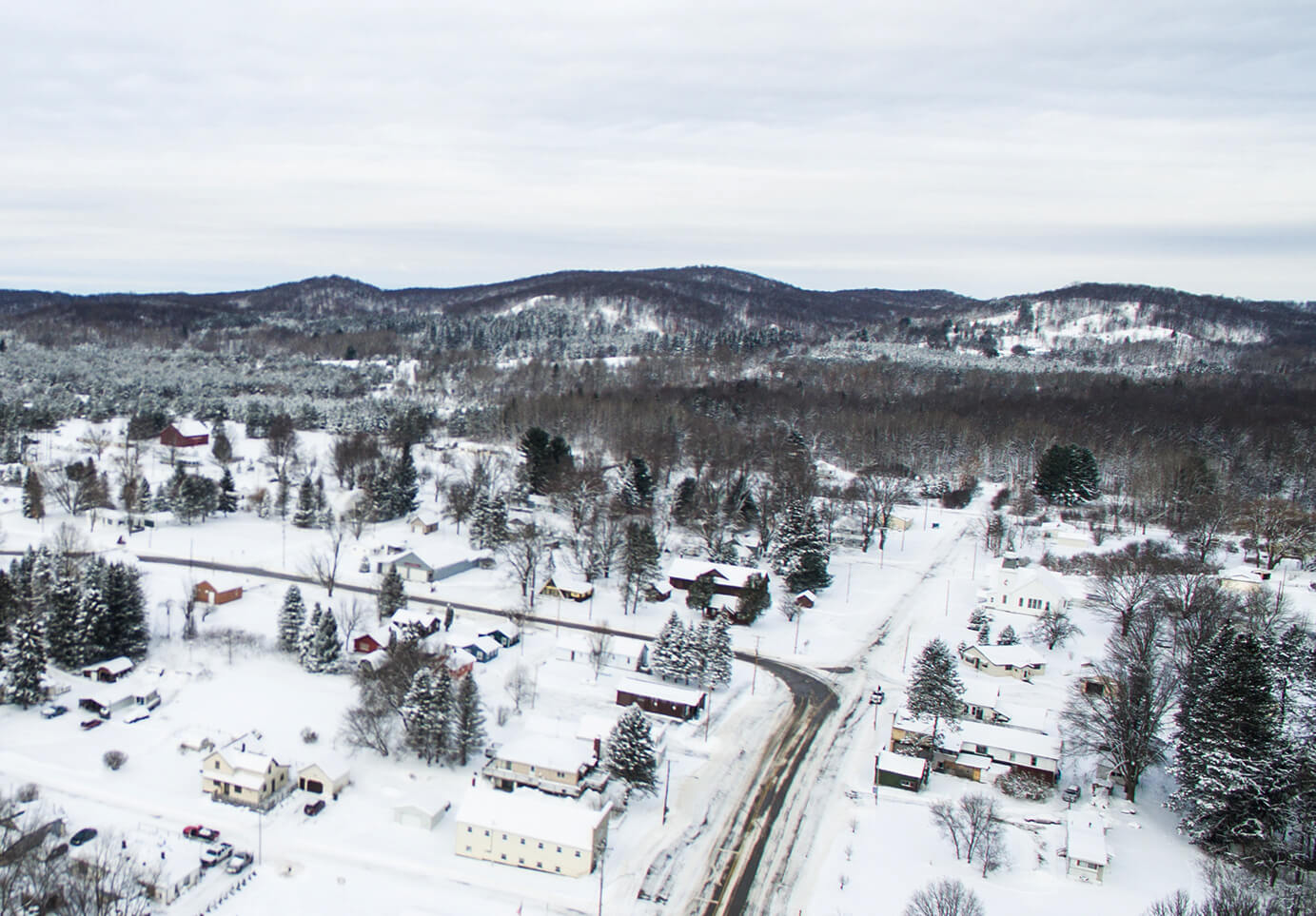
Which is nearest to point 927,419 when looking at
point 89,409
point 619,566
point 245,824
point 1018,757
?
point 619,566

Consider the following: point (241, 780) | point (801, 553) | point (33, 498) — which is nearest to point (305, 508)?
point (33, 498)

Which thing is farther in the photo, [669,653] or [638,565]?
[638,565]

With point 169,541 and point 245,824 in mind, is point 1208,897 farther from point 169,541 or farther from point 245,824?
point 169,541

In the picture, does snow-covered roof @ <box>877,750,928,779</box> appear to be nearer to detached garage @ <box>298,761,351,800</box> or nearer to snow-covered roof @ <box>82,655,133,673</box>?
detached garage @ <box>298,761,351,800</box>

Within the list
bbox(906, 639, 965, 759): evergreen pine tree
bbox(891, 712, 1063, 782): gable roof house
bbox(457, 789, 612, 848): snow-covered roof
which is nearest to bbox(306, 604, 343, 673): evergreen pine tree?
bbox(457, 789, 612, 848): snow-covered roof

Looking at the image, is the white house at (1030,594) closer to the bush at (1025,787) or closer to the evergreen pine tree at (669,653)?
the bush at (1025,787)

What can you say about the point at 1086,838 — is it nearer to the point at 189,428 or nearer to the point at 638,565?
the point at 638,565

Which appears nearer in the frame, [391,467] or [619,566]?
[619,566]
